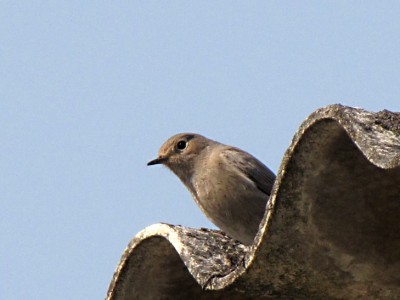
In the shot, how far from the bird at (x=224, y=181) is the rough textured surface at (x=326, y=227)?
9.17 ft

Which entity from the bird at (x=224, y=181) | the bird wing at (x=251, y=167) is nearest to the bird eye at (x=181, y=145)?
the bird at (x=224, y=181)

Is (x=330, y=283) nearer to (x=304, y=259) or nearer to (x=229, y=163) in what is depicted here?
(x=304, y=259)

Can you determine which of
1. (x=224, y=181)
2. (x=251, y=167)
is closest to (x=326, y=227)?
(x=224, y=181)

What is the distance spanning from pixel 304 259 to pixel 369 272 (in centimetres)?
30

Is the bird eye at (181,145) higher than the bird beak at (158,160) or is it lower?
higher

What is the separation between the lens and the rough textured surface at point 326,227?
433cm

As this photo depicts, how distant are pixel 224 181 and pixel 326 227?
12.9 feet

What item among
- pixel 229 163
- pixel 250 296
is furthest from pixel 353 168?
pixel 229 163

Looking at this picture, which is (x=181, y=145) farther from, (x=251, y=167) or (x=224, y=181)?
(x=224, y=181)

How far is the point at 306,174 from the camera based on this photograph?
4398 mm

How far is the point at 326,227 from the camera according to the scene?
4527mm

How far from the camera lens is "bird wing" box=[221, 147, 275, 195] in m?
8.57

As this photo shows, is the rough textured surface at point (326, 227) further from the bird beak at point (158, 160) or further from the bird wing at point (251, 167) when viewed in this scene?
the bird beak at point (158, 160)

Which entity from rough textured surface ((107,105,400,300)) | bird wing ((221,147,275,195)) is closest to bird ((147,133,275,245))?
bird wing ((221,147,275,195))
